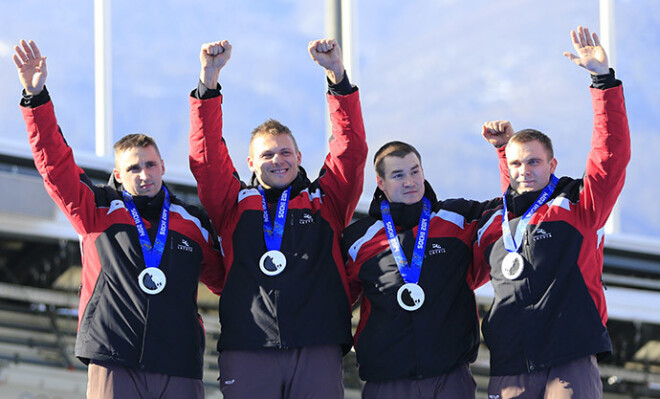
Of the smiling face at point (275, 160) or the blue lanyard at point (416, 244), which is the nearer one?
the blue lanyard at point (416, 244)

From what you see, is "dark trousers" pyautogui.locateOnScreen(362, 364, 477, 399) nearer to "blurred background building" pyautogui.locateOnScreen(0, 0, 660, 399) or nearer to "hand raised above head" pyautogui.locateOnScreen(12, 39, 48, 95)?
"hand raised above head" pyautogui.locateOnScreen(12, 39, 48, 95)

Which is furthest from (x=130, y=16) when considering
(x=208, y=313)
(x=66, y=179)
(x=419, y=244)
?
(x=419, y=244)

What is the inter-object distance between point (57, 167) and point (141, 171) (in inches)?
15.3

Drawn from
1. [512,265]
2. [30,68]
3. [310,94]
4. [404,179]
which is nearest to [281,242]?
[404,179]

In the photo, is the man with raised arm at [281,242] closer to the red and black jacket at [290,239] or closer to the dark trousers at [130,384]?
the red and black jacket at [290,239]

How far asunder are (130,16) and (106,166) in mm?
1510

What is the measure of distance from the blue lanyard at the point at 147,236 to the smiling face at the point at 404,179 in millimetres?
1063

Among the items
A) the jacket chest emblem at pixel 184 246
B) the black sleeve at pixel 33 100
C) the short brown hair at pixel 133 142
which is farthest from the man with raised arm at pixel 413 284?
the black sleeve at pixel 33 100

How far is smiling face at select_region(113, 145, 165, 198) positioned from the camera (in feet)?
14.8

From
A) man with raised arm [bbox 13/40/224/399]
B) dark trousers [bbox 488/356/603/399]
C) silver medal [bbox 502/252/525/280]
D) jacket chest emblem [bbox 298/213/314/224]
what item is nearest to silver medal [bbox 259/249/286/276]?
jacket chest emblem [bbox 298/213/314/224]

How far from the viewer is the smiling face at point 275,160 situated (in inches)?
179

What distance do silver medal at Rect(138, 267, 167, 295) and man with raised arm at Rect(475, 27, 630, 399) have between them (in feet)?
4.81

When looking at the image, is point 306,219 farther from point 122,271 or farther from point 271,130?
point 122,271

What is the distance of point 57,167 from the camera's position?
14.2 feet
